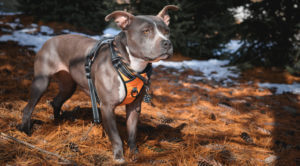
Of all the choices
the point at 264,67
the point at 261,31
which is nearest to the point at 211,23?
the point at 261,31

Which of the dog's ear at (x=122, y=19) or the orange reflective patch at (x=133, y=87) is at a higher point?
the dog's ear at (x=122, y=19)

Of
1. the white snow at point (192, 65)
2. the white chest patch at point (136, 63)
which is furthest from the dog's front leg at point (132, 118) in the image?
the white snow at point (192, 65)

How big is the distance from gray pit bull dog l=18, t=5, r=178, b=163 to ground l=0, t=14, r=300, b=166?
0.97 ft

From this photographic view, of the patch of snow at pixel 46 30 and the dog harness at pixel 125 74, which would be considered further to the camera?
the patch of snow at pixel 46 30

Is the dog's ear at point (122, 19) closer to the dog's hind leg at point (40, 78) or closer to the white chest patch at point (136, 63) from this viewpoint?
the white chest patch at point (136, 63)

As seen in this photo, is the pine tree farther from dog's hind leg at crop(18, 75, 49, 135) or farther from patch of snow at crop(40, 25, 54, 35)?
patch of snow at crop(40, 25, 54, 35)

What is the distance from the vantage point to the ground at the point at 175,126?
2.43 metres

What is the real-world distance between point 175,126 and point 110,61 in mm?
1753

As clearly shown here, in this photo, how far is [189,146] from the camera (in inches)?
108

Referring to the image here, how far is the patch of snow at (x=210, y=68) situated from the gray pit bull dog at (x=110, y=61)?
5190 millimetres

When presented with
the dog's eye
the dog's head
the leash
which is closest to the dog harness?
the leash

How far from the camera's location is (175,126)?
3.73 meters

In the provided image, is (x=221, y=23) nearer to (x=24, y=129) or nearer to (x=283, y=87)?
(x=283, y=87)

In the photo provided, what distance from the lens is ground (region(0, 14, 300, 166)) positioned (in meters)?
2.43
